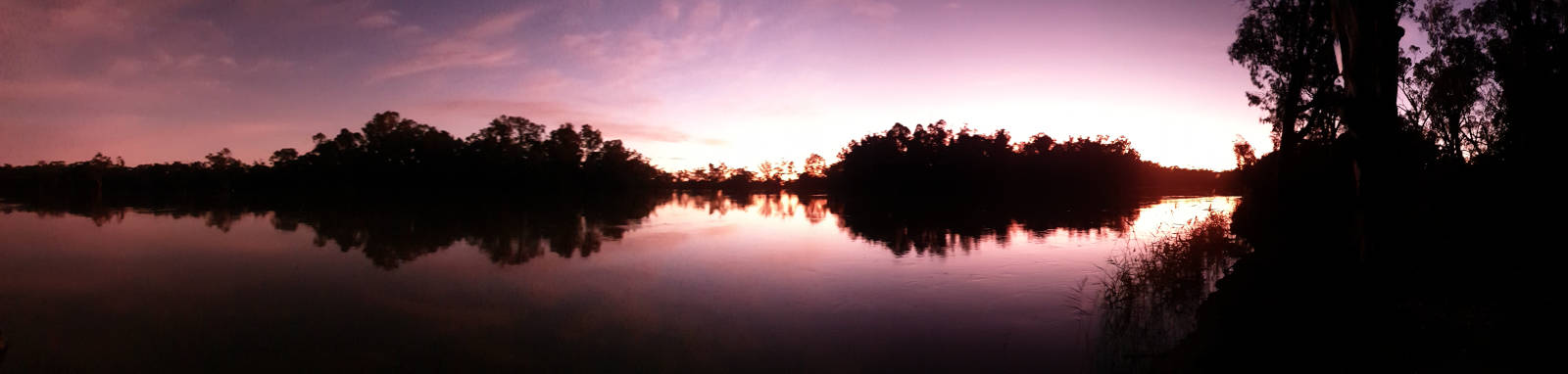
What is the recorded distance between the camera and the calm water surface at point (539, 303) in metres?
8.11

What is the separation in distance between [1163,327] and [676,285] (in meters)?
9.34

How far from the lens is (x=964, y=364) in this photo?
25.7ft

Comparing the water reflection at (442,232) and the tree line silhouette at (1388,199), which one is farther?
the water reflection at (442,232)

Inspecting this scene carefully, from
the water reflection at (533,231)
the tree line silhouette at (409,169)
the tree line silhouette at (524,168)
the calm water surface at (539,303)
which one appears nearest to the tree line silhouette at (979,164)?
the tree line silhouette at (524,168)

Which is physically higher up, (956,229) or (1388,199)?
(1388,199)

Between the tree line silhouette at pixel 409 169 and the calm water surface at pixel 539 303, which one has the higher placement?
the tree line silhouette at pixel 409 169

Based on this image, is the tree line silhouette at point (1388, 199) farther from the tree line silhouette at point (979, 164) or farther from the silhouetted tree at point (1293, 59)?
the tree line silhouette at point (979, 164)

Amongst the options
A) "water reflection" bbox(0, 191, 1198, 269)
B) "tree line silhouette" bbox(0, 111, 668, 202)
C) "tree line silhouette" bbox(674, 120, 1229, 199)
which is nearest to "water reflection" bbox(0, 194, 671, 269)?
"water reflection" bbox(0, 191, 1198, 269)

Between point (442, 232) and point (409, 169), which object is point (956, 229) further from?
point (409, 169)

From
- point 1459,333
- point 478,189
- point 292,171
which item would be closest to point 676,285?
point 1459,333

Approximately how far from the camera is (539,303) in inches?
441

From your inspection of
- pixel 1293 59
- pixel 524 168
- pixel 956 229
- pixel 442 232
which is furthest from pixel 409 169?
pixel 1293 59

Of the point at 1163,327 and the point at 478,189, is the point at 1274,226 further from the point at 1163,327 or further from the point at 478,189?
the point at 478,189

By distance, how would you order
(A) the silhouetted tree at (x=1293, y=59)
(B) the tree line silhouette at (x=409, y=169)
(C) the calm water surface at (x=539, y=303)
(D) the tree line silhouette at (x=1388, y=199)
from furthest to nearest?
(B) the tree line silhouette at (x=409, y=169) → (A) the silhouetted tree at (x=1293, y=59) → (C) the calm water surface at (x=539, y=303) → (D) the tree line silhouette at (x=1388, y=199)
